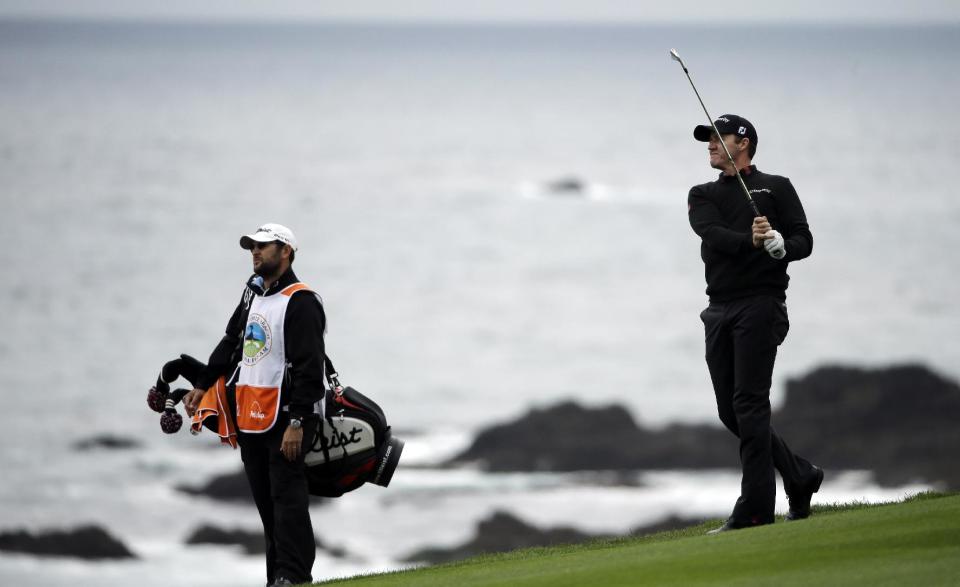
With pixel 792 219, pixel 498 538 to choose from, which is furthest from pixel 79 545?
pixel 792 219

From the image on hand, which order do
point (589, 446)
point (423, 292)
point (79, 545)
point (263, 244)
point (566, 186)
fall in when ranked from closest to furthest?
point (263, 244) < point (79, 545) < point (589, 446) < point (423, 292) < point (566, 186)

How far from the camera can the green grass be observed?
857 cm

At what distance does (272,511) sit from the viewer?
421 inches

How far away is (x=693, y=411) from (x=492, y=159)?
101289 millimetres

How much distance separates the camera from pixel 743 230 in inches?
414

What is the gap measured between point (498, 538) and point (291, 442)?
1851cm

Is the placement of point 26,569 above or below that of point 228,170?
below

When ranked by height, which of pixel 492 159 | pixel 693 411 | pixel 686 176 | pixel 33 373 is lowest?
pixel 693 411

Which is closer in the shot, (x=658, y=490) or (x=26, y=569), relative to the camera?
(x=26, y=569)

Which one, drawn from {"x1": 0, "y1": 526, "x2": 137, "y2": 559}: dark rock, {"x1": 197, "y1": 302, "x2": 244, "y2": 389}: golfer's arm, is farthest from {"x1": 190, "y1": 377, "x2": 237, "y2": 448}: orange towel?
{"x1": 0, "y1": 526, "x2": 137, "y2": 559}: dark rock

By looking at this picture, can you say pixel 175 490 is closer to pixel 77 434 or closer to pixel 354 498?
pixel 354 498

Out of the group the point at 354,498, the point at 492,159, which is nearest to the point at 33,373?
the point at 354,498

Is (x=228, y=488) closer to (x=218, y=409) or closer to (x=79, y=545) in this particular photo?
(x=79, y=545)

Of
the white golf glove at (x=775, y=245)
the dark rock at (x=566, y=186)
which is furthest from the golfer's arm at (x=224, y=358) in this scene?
the dark rock at (x=566, y=186)
